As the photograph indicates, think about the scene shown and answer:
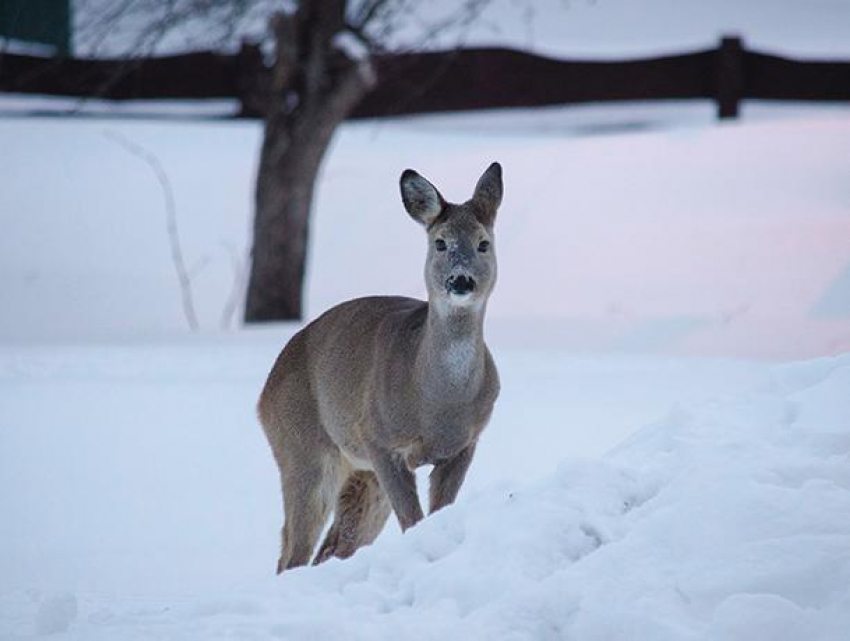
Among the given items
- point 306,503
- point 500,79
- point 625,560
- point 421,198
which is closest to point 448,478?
point 306,503

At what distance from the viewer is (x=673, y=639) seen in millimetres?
4211

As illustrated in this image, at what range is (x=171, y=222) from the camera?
58.9ft

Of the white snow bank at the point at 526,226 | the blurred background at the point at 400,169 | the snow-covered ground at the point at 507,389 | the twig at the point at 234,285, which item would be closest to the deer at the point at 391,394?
the snow-covered ground at the point at 507,389

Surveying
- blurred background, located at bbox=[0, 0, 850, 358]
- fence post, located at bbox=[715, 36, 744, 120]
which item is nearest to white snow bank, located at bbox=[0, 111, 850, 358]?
blurred background, located at bbox=[0, 0, 850, 358]

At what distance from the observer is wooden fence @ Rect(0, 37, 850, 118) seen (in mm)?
19062

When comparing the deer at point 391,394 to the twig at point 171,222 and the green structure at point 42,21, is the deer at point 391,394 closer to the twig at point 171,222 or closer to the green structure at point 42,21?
the twig at point 171,222

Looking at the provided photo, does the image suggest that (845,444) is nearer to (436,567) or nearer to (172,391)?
(436,567)

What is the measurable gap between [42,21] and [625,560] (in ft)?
47.7

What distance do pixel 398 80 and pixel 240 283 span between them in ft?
13.9

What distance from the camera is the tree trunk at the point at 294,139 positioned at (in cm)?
1412

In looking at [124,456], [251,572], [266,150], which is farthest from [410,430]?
[266,150]

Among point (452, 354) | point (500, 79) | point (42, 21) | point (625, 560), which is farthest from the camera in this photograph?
point (500, 79)

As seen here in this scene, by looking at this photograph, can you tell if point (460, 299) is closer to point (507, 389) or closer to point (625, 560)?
point (625, 560)

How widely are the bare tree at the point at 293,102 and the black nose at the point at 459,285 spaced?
7.60m
